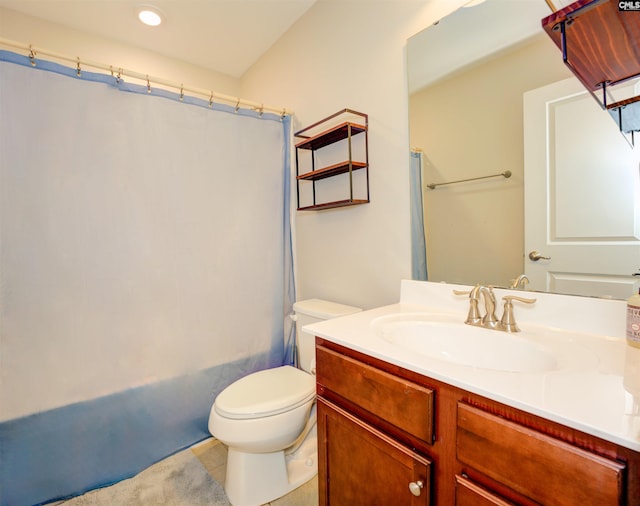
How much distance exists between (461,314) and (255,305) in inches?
45.2

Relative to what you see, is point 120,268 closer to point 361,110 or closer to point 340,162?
point 340,162

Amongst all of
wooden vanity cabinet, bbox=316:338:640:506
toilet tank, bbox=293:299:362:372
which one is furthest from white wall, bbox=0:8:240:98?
wooden vanity cabinet, bbox=316:338:640:506

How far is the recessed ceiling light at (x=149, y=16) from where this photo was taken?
67.6 inches

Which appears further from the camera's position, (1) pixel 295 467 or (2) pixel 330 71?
(2) pixel 330 71

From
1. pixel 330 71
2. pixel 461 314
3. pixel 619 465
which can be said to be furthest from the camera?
pixel 330 71

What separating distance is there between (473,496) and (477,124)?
1.11m

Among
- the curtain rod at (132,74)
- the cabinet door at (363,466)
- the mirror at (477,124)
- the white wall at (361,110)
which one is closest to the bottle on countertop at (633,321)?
the mirror at (477,124)

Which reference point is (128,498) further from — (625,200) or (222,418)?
(625,200)

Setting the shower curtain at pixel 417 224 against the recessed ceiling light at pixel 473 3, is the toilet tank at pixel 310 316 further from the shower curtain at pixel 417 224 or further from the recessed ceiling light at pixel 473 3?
the recessed ceiling light at pixel 473 3

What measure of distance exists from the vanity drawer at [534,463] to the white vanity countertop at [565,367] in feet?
0.16

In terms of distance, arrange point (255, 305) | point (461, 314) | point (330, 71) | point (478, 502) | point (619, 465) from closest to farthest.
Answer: point (619, 465)
point (478, 502)
point (461, 314)
point (330, 71)
point (255, 305)

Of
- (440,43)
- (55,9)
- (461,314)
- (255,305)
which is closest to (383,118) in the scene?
(440,43)

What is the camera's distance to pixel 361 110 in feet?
4.89

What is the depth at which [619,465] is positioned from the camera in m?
0.45
